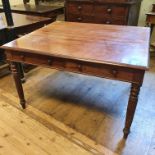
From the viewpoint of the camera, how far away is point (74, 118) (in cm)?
178

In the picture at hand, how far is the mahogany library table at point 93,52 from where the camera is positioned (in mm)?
1215

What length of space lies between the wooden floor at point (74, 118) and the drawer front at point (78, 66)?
0.58 metres

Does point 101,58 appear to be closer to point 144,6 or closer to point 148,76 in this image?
point 148,76

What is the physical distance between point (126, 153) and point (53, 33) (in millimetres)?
1204

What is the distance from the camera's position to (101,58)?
49.1 inches

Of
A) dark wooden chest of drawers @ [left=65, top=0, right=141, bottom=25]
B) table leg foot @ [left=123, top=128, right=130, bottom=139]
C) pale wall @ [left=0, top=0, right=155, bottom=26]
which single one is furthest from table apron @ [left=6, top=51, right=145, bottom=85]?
pale wall @ [left=0, top=0, right=155, bottom=26]

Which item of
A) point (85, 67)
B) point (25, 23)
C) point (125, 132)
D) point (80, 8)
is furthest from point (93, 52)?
point (80, 8)

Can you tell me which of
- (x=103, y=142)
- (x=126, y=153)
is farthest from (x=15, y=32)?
(x=126, y=153)

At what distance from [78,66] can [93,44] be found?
0.25m

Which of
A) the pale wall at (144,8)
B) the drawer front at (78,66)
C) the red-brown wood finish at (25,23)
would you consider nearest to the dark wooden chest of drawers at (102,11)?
the pale wall at (144,8)

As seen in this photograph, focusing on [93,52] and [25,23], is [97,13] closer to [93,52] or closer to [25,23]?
[25,23]

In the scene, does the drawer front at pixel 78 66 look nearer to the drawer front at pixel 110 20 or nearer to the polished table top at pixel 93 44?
the polished table top at pixel 93 44

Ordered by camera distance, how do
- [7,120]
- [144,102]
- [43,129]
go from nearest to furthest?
[43,129], [7,120], [144,102]

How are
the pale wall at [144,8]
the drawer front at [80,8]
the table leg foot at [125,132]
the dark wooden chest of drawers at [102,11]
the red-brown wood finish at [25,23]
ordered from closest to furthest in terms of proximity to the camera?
the table leg foot at [125,132] < the red-brown wood finish at [25,23] < the dark wooden chest of drawers at [102,11] < the drawer front at [80,8] < the pale wall at [144,8]
